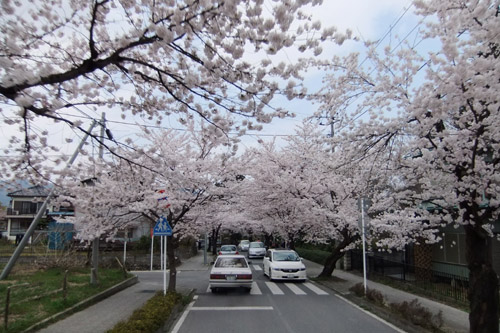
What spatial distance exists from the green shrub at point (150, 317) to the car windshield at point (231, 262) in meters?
4.04

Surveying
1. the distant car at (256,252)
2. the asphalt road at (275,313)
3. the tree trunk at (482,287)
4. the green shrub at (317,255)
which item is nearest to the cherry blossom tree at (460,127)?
the tree trunk at (482,287)

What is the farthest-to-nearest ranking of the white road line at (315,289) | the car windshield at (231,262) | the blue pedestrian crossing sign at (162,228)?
the car windshield at (231,262) < the white road line at (315,289) < the blue pedestrian crossing sign at (162,228)

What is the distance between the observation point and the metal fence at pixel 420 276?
12.0m

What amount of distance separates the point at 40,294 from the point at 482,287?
1135 cm

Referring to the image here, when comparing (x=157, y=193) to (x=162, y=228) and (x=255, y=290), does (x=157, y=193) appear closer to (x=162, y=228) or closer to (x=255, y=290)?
(x=162, y=228)

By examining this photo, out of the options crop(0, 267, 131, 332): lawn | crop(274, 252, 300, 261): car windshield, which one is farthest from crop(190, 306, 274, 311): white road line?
crop(274, 252, 300, 261): car windshield

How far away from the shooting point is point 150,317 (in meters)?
7.77

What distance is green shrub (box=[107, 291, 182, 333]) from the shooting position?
22.4ft

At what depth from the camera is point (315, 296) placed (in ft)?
44.2

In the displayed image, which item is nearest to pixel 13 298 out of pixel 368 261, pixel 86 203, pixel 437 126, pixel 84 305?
pixel 84 305

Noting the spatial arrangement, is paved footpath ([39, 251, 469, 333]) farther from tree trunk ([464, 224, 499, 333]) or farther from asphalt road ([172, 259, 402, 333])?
tree trunk ([464, 224, 499, 333])

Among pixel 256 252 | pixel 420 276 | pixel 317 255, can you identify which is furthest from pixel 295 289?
pixel 256 252

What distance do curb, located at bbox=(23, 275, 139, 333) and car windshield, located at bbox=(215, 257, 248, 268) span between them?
12.9ft

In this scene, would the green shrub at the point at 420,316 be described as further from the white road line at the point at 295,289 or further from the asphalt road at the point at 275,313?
the white road line at the point at 295,289
